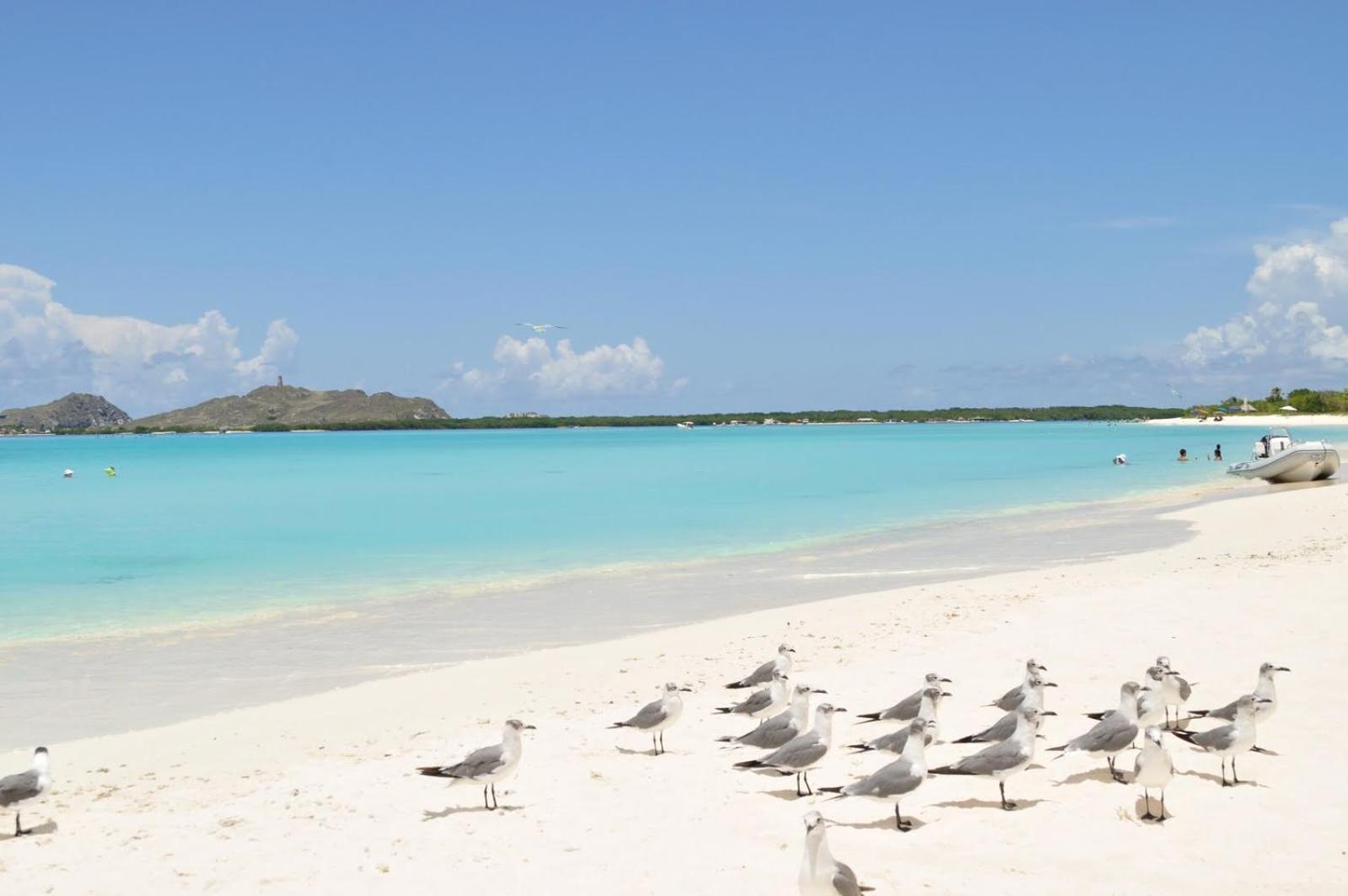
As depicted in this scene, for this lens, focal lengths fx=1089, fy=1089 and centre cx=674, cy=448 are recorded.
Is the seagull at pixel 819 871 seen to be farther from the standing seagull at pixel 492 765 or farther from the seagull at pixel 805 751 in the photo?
the standing seagull at pixel 492 765

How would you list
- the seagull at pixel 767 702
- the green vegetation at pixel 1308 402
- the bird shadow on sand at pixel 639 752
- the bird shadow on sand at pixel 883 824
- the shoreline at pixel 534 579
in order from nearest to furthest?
the bird shadow on sand at pixel 883 824 → the bird shadow on sand at pixel 639 752 → the seagull at pixel 767 702 → the shoreline at pixel 534 579 → the green vegetation at pixel 1308 402

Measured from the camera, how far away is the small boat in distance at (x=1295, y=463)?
40375mm

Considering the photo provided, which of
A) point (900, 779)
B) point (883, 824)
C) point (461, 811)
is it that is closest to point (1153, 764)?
point (900, 779)

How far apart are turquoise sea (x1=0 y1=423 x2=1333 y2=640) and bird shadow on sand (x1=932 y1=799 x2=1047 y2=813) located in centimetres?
1529

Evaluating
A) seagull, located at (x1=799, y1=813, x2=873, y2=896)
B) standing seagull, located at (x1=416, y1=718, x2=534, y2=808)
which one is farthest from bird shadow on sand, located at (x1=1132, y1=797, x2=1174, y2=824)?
standing seagull, located at (x1=416, y1=718, x2=534, y2=808)

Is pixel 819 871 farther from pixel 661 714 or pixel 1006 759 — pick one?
pixel 661 714

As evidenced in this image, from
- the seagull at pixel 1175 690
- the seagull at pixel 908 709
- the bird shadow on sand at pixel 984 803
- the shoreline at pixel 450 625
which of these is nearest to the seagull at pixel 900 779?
the bird shadow on sand at pixel 984 803

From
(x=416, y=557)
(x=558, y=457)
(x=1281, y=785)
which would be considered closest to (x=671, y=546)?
(x=416, y=557)

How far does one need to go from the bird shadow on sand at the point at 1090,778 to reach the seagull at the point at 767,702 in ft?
8.63

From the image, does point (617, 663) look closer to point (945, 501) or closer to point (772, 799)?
point (772, 799)

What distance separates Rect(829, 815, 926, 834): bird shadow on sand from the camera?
7645 millimetres

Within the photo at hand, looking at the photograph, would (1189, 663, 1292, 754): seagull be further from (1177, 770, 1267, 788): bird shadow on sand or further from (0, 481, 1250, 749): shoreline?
(0, 481, 1250, 749): shoreline

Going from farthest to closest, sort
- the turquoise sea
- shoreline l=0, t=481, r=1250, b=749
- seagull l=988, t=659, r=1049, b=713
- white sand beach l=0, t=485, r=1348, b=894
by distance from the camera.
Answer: the turquoise sea < shoreline l=0, t=481, r=1250, b=749 < seagull l=988, t=659, r=1049, b=713 < white sand beach l=0, t=485, r=1348, b=894

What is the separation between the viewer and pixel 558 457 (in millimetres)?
102188
